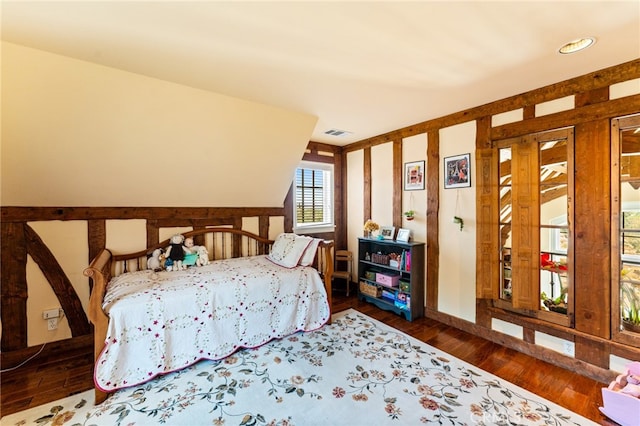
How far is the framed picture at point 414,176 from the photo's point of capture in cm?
332

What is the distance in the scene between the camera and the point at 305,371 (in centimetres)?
217

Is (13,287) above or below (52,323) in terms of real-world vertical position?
above

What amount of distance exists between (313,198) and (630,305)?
3.47 metres

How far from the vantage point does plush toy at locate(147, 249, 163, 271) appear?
2885 mm

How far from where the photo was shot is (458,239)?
116 inches

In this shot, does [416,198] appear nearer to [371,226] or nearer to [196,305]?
[371,226]

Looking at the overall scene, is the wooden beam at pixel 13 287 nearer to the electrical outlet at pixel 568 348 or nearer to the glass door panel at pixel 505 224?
the glass door panel at pixel 505 224

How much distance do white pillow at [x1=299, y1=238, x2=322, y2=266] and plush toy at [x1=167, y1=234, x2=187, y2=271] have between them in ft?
4.24

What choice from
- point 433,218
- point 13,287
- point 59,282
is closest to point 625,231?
point 433,218

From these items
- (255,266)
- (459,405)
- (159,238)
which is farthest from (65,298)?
(459,405)

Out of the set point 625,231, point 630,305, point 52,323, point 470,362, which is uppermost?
point 625,231

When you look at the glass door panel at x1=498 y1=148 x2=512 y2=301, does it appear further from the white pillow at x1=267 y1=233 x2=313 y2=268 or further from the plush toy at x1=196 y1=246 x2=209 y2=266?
the plush toy at x1=196 y1=246 x2=209 y2=266

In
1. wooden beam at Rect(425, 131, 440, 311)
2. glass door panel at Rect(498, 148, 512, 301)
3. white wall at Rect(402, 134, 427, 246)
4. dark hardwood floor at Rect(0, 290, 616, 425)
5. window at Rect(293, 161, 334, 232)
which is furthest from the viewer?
window at Rect(293, 161, 334, 232)

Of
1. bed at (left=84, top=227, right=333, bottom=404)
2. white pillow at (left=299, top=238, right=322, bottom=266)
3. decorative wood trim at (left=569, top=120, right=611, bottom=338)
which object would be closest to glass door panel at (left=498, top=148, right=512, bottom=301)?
decorative wood trim at (left=569, top=120, right=611, bottom=338)
